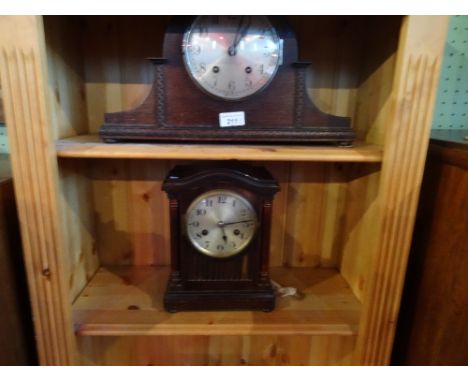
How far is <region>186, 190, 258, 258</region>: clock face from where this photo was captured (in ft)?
2.69

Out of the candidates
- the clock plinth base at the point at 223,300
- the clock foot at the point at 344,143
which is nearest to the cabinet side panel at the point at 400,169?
the clock foot at the point at 344,143

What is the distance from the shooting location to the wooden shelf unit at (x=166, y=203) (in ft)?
2.17

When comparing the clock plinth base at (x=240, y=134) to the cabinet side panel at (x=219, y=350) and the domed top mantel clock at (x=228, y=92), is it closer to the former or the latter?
the domed top mantel clock at (x=228, y=92)

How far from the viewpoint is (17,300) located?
2.81ft

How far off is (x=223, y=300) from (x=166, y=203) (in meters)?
0.40

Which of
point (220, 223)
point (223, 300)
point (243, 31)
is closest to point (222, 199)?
point (220, 223)

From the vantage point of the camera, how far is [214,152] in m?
0.70

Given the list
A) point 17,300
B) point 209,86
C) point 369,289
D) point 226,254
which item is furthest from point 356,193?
point 17,300

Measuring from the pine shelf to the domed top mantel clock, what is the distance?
0.14 ft

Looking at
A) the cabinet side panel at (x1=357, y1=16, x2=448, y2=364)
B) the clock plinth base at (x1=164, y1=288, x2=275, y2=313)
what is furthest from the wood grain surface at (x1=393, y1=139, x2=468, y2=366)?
the clock plinth base at (x1=164, y1=288, x2=275, y2=313)

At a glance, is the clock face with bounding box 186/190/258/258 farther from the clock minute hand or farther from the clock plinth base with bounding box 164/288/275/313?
the clock minute hand

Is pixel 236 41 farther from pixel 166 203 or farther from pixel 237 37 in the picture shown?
pixel 166 203

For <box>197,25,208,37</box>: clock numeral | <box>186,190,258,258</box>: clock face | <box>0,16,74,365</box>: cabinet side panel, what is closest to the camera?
<box>0,16,74,365</box>: cabinet side panel
